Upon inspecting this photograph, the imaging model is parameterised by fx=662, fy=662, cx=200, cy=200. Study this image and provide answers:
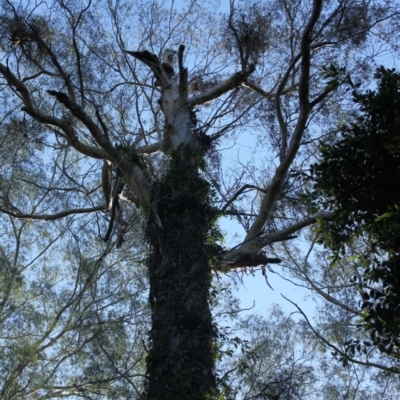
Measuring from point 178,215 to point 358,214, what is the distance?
2923 mm

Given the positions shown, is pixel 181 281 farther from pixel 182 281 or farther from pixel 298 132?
pixel 298 132

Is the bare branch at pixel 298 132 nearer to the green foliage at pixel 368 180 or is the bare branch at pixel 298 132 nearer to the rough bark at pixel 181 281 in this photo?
the rough bark at pixel 181 281

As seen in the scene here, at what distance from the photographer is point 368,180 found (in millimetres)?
4594

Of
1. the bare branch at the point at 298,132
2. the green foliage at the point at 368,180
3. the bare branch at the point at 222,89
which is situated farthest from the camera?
the bare branch at the point at 222,89

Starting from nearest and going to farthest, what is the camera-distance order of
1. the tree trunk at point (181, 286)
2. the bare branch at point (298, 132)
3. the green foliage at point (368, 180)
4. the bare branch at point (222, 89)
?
the green foliage at point (368, 180), the tree trunk at point (181, 286), the bare branch at point (298, 132), the bare branch at point (222, 89)

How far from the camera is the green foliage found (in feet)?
14.5

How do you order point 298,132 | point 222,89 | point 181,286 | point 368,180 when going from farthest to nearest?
point 222,89 → point 298,132 → point 181,286 → point 368,180

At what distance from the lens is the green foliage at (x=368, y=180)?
14.5 ft

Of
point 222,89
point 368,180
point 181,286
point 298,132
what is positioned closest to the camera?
point 368,180

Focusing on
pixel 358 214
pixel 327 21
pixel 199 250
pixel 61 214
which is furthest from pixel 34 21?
pixel 358 214

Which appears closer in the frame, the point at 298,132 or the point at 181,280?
the point at 181,280

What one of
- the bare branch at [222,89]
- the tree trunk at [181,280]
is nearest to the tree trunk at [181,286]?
the tree trunk at [181,280]

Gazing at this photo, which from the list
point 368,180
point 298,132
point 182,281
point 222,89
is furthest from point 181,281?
point 222,89

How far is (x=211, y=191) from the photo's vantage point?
7.67 m
